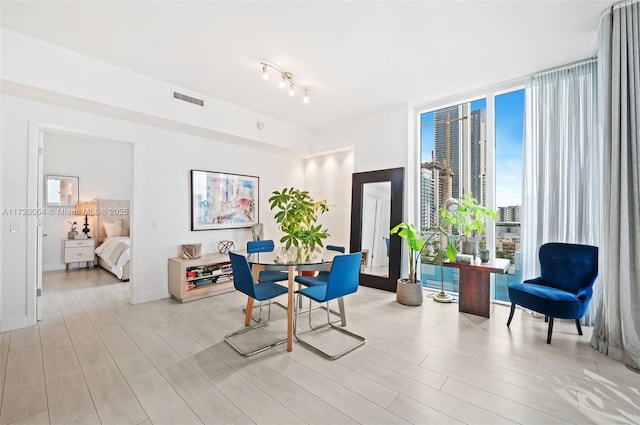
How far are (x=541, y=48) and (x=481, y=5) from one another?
1137mm

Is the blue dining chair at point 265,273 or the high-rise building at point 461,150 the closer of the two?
the blue dining chair at point 265,273

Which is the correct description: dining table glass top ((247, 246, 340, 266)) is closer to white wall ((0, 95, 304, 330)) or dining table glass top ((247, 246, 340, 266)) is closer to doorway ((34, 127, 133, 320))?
white wall ((0, 95, 304, 330))

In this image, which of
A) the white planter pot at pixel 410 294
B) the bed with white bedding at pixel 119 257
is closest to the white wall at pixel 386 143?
the white planter pot at pixel 410 294

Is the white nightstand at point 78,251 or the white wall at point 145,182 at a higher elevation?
the white wall at point 145,182

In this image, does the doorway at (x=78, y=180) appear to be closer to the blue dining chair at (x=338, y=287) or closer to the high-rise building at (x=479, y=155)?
the blue dining chair at (x=338, y=287)

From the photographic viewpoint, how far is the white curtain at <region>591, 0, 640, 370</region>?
2.22 meters

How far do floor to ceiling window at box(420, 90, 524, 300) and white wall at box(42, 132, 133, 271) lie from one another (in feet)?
19.8

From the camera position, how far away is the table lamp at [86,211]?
6145 millimetres

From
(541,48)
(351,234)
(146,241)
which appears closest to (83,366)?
(146,241)

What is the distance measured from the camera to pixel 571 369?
7.14ft

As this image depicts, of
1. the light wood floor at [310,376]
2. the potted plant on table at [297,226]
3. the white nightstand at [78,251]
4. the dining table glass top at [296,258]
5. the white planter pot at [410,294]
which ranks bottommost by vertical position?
the light wood floor at [310,376]

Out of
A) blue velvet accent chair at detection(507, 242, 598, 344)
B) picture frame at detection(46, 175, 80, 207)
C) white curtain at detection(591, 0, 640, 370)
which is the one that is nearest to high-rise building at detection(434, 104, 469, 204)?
blue velvet accent chair at detection(507, 242, 598, 344)

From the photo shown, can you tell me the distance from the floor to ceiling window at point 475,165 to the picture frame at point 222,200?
9.87ft

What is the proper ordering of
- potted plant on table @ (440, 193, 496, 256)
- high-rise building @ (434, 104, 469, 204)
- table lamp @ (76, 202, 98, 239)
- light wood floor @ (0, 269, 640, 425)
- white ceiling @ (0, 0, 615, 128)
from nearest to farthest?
light wood floor @ (0, 269, 640, 425)
white ceiling @ (0, 0, 615, 128)
potted plant on table @ (440, 193, 496, 256)
high-rise building @ (434, 104, 469, 204)
table lamp @ (76, 202, 98, 239)
